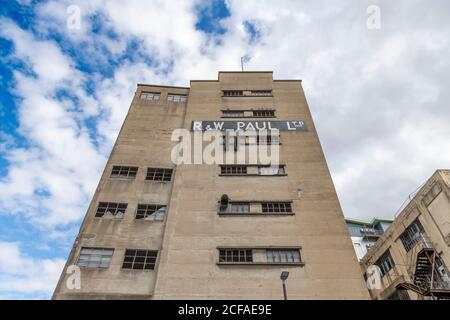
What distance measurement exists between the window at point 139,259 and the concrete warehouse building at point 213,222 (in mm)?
75

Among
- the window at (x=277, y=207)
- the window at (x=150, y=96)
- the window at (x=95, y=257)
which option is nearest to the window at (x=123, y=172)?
the window at (x=95, y=257)

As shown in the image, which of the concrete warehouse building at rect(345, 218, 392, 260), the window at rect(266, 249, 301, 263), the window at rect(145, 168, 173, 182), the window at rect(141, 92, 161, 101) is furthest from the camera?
the concrete warehouse building at rect(345, 218, 392, 260)

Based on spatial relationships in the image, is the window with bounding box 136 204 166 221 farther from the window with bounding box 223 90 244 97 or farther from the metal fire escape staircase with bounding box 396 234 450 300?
the metal fire escape staircase with bounding box 396 234 450 300

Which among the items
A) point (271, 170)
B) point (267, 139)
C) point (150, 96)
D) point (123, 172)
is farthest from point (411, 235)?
point (150, 96)

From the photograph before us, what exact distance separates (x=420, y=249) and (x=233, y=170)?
19548mm

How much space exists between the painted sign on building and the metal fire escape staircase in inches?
624

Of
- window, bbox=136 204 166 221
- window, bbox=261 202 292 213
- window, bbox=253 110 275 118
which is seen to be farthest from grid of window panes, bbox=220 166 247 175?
window, bbox=253 110 275 118

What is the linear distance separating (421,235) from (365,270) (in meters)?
11.1

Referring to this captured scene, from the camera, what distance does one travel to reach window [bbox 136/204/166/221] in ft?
78.8

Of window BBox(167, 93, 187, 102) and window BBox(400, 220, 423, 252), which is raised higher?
window BBox(167, 93, 187, 102)

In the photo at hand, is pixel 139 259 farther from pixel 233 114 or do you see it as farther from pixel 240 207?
pixel 233 114

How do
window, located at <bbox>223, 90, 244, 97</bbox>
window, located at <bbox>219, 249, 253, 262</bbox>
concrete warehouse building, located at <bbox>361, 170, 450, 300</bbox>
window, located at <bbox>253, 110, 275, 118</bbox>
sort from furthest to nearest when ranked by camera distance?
window, located at <bbox>223, 90, 244, 97</bbox> → window, located at <bbox>253, 110, 275, 118</bbox> → concrete warehouse building, located at <bbox>361, 170, 450, 300</bbox> → window, located at <bbox>219, 249, 253, 262</bbox>
